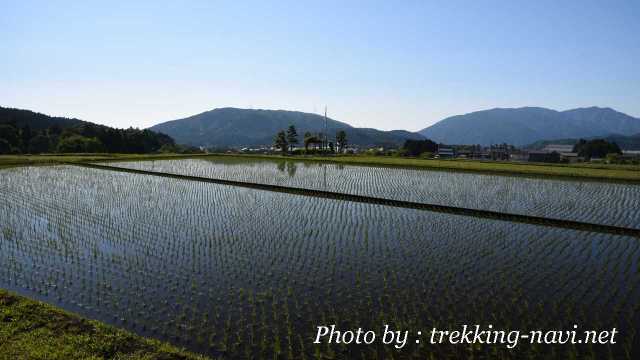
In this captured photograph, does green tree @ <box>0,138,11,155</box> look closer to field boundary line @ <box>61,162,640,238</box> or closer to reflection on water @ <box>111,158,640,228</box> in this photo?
reflection on water @ <box>111,158,640,228</box>

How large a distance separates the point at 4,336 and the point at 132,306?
5.73ft

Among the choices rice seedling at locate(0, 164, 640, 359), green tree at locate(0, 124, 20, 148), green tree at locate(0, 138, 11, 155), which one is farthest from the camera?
green tree at locate(0, 124, 20, 148)

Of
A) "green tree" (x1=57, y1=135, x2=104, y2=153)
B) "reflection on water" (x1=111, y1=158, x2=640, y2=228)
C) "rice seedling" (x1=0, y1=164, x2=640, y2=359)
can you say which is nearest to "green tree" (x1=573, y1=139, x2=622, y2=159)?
"reflection on water" (x1=111, y1=158, x2=640, y2=228)

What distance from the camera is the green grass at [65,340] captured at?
483 centimetres

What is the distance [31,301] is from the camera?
6.30 m

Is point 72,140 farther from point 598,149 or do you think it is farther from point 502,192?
point 598,149

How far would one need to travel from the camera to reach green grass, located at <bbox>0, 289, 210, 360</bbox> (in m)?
4.83

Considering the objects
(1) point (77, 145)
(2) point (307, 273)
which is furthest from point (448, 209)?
(1) point (77, 145)

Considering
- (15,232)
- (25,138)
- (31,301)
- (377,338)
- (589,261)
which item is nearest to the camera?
(377,338)

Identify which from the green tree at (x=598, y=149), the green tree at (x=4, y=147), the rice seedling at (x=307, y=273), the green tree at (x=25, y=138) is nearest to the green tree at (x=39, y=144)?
the green tree at (x=25, y=138)

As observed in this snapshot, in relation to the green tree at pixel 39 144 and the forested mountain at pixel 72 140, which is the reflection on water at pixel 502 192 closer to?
the forested mountain at pixel 72 140

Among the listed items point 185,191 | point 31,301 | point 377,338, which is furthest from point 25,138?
point 377,338

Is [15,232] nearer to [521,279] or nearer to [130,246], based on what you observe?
[130,246]

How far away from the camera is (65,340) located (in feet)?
16.8
